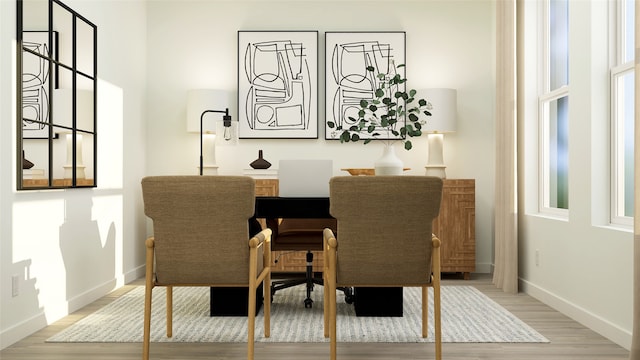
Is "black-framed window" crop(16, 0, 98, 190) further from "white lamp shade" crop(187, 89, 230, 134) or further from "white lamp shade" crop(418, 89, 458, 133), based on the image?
"white lamp shade" crop(418, 89, 458, 133)

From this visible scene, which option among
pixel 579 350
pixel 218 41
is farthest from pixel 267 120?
pixel 579 350

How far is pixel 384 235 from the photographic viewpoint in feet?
8.48

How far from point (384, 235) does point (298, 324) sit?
1125 millimetres

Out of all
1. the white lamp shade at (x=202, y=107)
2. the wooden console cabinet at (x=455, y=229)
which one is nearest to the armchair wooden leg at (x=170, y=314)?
the wooden console cabinet at (x=455, y=229)

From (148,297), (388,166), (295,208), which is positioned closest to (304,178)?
(295,208)

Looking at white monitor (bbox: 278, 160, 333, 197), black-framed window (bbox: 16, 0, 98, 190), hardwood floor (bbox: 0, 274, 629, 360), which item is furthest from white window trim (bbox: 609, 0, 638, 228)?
black-framed window (bbox: 16, 0, 98, 190)

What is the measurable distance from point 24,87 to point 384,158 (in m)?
2.18

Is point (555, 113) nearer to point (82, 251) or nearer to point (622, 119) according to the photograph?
point (622, 119)

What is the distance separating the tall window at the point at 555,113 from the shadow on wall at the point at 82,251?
3.53m

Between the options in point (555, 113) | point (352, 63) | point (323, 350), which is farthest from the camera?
point (352, 63)

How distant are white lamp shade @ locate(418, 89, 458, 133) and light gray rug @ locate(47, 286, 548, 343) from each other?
171 centimetres

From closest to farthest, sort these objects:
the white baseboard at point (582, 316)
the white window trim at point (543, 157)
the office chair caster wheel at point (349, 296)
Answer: the white baseboard at point (582, 316)
the office chair caster wheel at point (349, 296)
the white window trim at point (543, 157)

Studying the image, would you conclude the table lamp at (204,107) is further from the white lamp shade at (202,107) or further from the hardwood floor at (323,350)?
the hardwood floor at (323,350)

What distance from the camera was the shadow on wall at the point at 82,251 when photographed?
3.71 m
